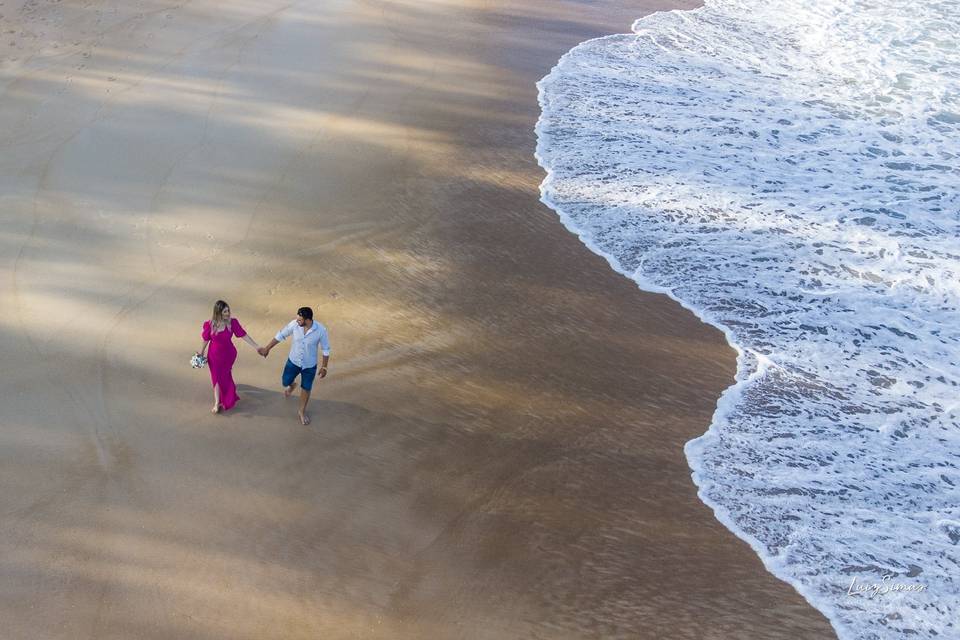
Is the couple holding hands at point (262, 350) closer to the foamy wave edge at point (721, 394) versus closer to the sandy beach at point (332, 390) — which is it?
the sandy beach at point (332, 390)

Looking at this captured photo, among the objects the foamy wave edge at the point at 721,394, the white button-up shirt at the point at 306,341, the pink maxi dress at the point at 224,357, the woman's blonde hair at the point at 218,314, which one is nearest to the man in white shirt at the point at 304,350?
the white button-up shirt at the point at 306,341

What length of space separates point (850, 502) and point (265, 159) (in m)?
9.78

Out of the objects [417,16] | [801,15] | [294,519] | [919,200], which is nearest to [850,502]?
[294,519]

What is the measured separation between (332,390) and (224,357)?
129 centimetres

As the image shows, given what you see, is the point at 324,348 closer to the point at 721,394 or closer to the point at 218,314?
the point at 218,314

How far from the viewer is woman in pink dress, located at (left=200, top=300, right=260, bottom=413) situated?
8859mm

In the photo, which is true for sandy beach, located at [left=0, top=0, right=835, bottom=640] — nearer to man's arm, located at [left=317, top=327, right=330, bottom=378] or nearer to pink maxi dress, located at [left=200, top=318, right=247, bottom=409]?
pink maxi dress, located at [left=200, top=318, right=247, bottom=409]

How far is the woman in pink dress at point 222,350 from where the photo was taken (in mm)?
8859

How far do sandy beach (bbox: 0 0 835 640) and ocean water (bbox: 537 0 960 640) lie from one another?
0.56 metres
